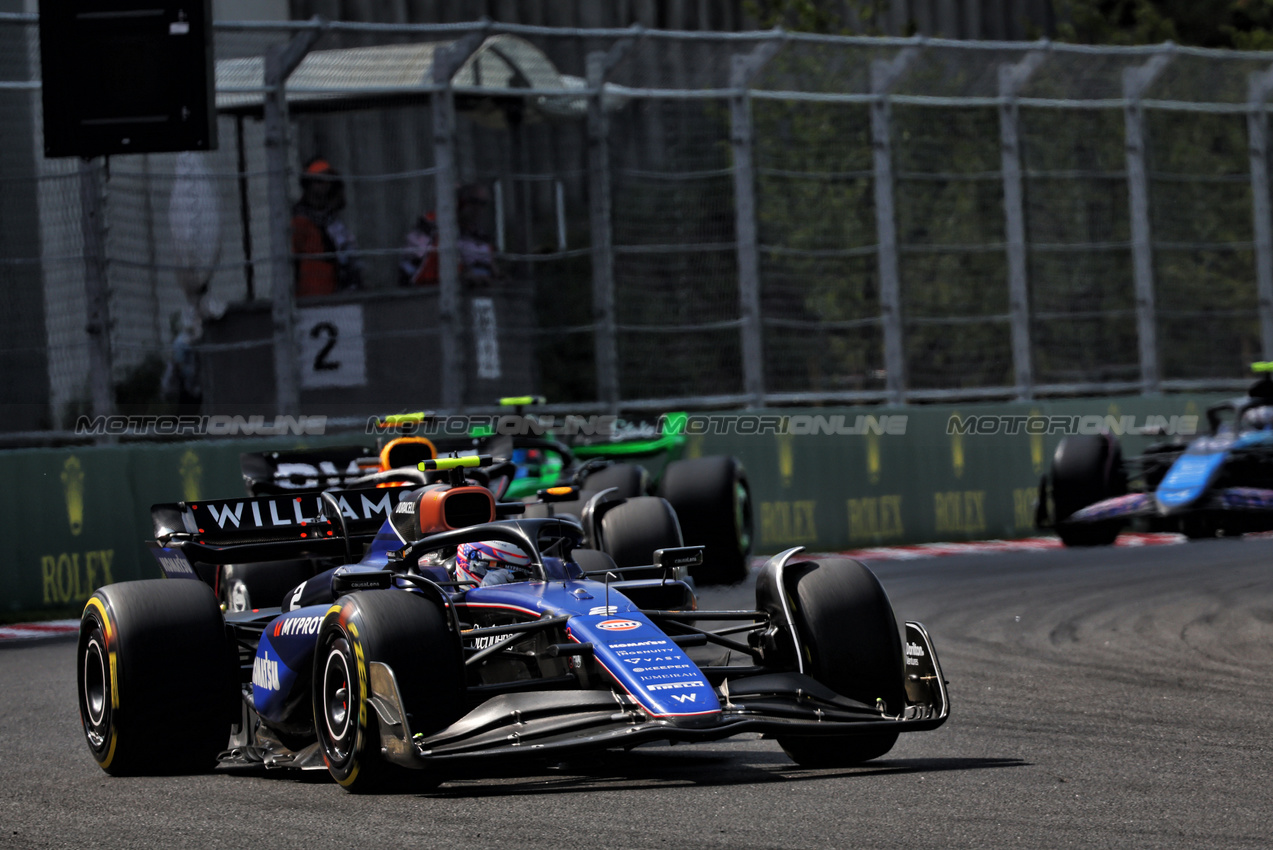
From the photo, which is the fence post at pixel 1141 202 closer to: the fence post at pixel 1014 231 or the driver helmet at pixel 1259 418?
the fence post at pixel 1014 231

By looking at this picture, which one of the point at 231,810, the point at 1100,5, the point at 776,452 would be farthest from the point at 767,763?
the point at 1100,5

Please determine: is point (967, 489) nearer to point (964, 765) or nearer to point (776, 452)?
point (776, 452)

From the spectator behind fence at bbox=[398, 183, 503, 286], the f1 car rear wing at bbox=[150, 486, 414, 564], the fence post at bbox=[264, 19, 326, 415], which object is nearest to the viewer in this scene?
the f1 car rear wing at bbox=[150, 486, 414, 564]

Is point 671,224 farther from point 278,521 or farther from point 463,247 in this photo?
point 278,521

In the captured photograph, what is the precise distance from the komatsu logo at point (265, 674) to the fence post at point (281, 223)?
6322 mm

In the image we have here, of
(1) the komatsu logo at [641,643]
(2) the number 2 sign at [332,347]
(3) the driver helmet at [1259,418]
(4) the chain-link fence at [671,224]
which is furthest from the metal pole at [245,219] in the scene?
(3) the driver helmet at [1259,418]

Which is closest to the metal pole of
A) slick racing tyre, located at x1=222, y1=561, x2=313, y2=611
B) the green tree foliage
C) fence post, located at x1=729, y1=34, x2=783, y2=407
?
fence post, located at x1=729, y1=34, x2=783, y2=407

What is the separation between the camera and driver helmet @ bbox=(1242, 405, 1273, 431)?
590 inches

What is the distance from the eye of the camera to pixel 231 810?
18.0 ft

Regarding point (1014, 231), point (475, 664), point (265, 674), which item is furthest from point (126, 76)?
point (1014, 231)

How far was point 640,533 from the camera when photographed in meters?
9.46
